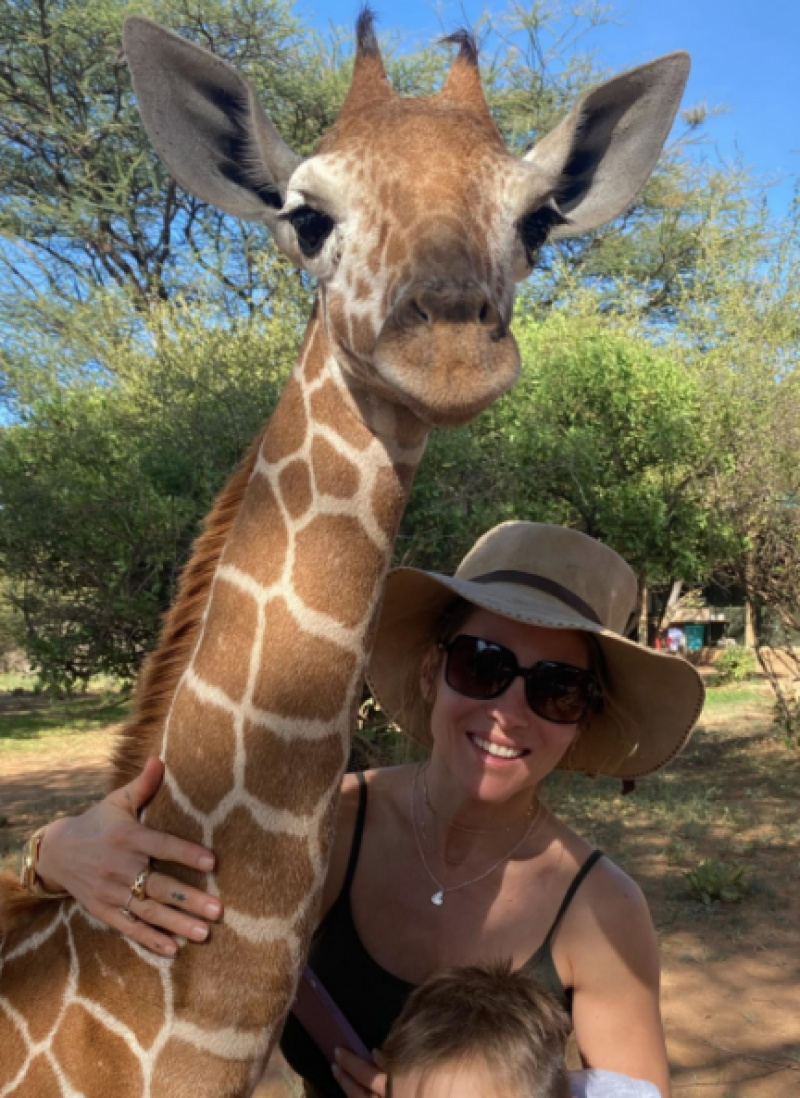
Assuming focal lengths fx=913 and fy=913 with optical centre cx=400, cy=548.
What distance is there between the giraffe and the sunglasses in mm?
356

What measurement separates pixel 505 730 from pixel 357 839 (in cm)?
44

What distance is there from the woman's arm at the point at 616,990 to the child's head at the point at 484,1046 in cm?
16

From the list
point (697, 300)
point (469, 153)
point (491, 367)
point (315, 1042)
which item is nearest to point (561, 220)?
point (469, 153)

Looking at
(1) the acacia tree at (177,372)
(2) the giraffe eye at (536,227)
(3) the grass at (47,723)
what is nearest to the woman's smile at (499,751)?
(2) the giraffe eye at (536,227)

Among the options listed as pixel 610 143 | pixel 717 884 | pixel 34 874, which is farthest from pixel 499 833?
pixel 717 884

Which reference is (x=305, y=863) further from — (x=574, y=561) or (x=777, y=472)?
(x=777, y=472)

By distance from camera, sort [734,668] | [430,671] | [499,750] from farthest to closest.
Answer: [734,668], [430,671], [499,750]

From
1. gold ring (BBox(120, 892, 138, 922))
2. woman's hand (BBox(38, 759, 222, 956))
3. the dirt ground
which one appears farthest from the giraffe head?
the dirt ground

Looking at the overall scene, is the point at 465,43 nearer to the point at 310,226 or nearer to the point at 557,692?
the point at 310,226

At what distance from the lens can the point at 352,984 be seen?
191cm

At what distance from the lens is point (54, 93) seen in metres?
17.6

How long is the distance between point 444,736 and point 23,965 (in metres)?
0.95

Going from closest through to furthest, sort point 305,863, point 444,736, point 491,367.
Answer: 1. point 491,367
2. point 305,863
3. point 444,736

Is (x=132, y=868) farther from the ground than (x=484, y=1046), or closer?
farther from the ground
